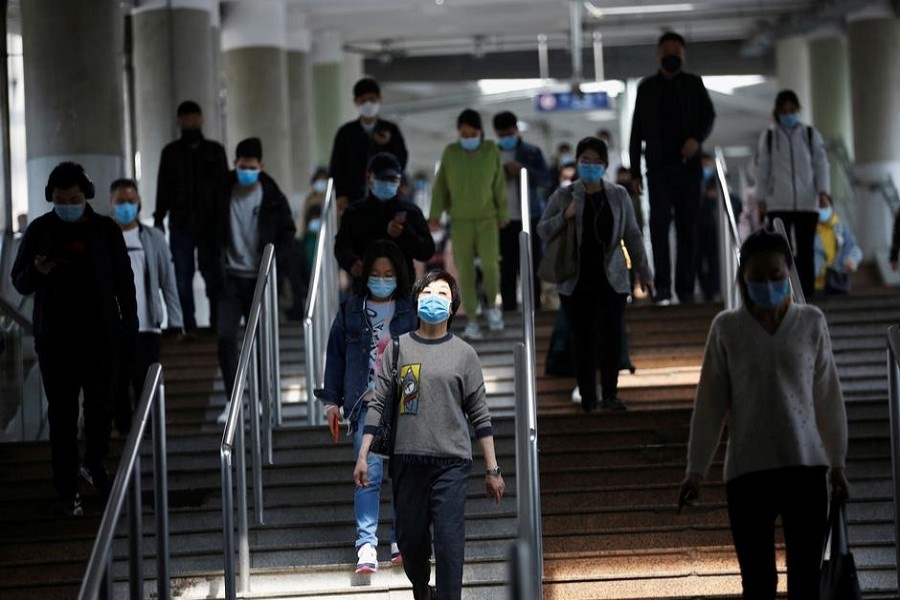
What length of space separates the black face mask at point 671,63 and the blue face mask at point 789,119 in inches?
30.9

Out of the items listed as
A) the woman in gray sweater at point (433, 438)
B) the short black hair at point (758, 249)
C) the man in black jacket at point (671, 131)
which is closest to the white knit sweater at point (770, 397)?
the short black hair at point (758, 249)

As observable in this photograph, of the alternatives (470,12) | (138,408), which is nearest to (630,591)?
(138,408)

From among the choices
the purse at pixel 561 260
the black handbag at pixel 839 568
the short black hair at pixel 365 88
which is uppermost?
the short black hair at pixel 365 88

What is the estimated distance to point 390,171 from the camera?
9727mm

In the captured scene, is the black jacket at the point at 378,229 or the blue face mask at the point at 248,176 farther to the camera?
the blue face mask at the point at 248,176

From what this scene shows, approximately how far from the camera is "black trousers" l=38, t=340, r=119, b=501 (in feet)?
30.0

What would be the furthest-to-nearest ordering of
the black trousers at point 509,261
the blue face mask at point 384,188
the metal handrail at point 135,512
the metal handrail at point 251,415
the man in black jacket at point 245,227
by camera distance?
1. the black trousers at point 509,261
2. the man in black jacket at point 245,227
3. the blue face mask at point 384,188
4. the metal handrail at point 251,415
5. the metal handrail at point 135,512

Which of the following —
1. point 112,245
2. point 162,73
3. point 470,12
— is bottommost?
point 112,245

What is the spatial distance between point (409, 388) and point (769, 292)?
1.78m

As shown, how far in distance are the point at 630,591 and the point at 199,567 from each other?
216cm

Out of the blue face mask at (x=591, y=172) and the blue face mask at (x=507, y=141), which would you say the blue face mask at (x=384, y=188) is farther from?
the blue face mask at (x=507, y=141)

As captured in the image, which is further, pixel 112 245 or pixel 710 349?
pixel 112 245

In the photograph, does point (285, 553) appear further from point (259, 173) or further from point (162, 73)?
point (162, 73)

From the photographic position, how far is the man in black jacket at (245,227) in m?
11.1
